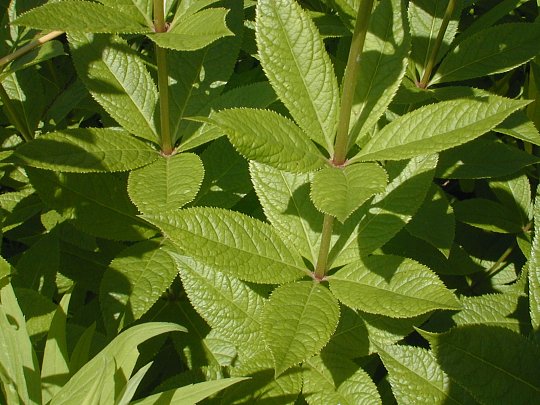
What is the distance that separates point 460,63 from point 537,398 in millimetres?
1497

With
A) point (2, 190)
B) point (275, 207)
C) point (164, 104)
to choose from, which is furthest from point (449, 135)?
point (2, 190)

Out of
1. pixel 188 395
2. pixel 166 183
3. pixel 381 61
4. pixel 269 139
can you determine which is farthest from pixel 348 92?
pixel 188 395

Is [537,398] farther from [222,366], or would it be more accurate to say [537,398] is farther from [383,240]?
[222,366]

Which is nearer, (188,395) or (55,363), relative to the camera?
(188,395)

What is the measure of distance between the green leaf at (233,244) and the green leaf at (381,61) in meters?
0.45

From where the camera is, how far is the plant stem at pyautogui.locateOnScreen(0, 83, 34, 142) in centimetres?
262

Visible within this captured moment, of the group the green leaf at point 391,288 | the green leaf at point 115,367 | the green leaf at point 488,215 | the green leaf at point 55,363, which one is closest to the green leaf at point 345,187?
the green leaf at point 391,288

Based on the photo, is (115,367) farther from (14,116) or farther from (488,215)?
(488,215)

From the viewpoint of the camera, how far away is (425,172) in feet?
6.94

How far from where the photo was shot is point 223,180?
8.16ft

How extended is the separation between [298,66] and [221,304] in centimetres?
85

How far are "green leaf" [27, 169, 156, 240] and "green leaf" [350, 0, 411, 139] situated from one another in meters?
0.99

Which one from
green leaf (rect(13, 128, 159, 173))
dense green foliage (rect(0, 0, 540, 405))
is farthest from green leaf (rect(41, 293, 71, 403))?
green leaf (rect(13, 128, 159, 173))

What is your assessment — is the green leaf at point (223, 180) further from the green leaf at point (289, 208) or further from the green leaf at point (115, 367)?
the green leaf at point (115, 367)
